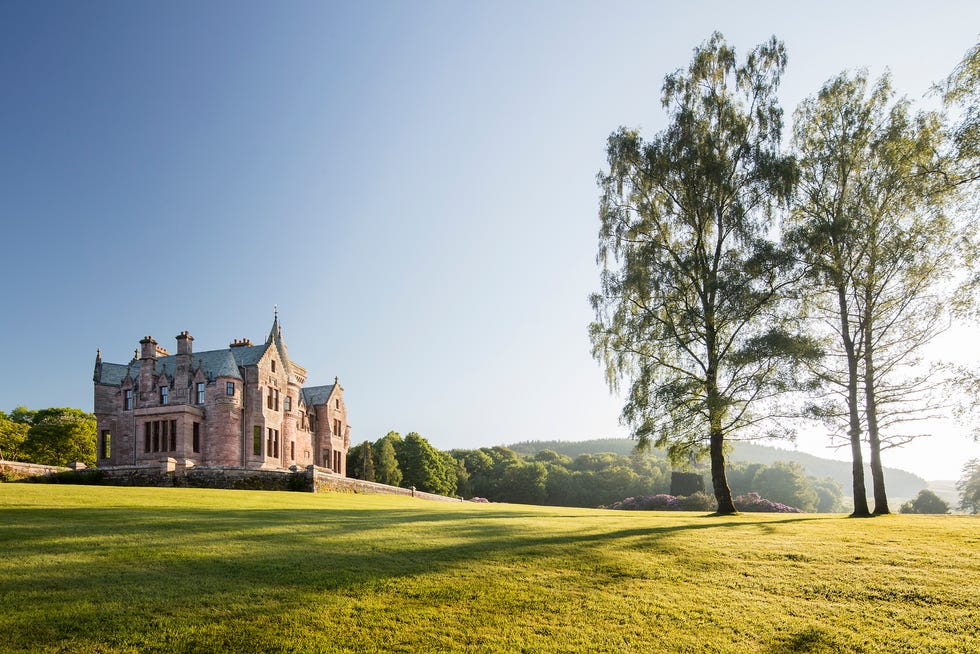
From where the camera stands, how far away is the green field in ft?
25.5

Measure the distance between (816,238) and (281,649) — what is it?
23.3m

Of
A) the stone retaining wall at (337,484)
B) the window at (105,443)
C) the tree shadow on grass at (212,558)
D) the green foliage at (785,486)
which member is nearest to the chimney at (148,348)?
the window at (105,443)

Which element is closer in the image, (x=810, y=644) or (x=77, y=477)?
(x=810, y=644)

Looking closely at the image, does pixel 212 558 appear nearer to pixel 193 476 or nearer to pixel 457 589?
pixel 457 589

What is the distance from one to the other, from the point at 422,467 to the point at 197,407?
37302 mm

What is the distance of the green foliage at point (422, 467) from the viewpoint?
74312mm

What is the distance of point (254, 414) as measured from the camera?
4328 centimetres

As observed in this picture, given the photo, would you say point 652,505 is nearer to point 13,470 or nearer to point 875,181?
point 875,181

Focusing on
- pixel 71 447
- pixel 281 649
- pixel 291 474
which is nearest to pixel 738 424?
pixel 281 649

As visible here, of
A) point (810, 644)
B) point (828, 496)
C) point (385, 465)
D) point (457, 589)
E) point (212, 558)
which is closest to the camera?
point (810, 644)

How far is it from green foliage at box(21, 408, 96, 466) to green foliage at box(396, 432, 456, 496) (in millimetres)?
33929

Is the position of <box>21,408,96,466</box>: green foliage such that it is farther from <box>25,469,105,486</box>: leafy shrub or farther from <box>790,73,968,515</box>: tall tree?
<box>790,73,968,515</box>: tall tree

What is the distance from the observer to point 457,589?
9.80 metres

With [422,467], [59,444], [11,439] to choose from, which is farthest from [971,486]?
[11,439]
